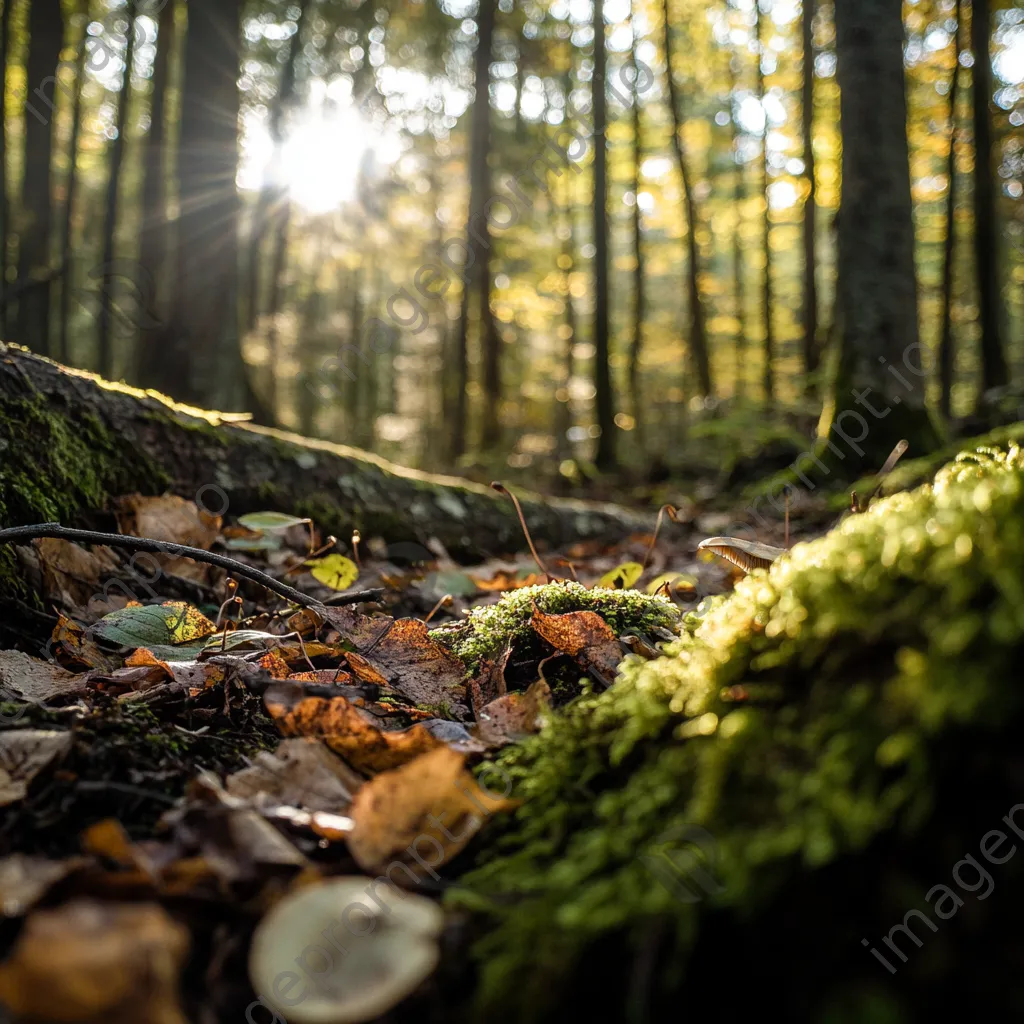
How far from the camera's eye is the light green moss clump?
67.9 inches

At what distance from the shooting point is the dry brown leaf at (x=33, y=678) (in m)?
1.36

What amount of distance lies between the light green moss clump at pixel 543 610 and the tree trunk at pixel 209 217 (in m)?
5.21

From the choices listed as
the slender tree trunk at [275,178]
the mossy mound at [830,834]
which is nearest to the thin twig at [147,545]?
the mossy mound at [830,834]

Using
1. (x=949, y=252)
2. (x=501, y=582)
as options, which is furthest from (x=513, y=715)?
(x=949, y=252)

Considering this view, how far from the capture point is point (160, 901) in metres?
0.83

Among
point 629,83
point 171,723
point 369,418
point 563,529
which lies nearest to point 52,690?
point 171,723

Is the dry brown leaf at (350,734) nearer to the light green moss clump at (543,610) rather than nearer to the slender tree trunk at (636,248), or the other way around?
the light green moss clump at (543,610)

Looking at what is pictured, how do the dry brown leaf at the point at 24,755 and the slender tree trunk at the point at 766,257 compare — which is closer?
the dry brown leaf at the point at 24,755

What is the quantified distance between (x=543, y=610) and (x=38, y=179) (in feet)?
41.7

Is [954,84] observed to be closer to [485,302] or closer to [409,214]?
[485,302]

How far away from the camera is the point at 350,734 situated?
1207mm

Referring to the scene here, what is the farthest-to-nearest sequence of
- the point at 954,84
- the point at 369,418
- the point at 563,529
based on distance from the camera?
the point at 369,418, the point at 954,84, the point at 563,529

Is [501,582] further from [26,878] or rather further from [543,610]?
[26,878]

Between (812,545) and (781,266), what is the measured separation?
122 ft
